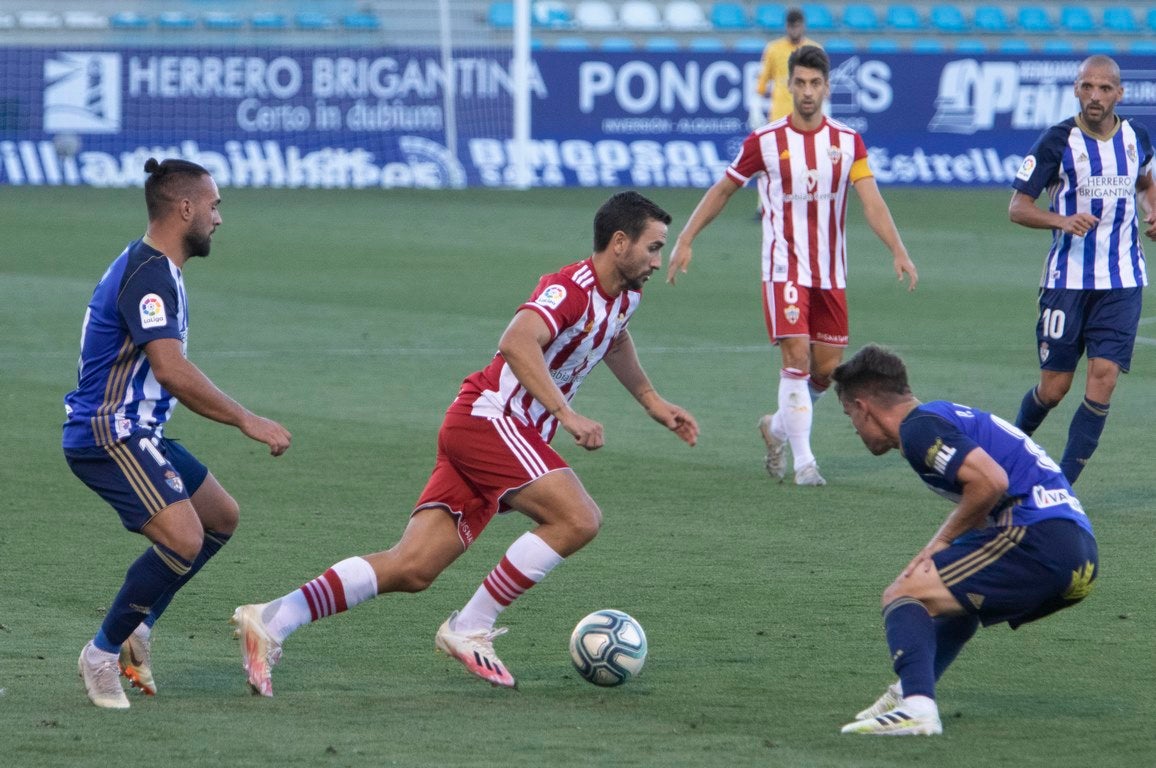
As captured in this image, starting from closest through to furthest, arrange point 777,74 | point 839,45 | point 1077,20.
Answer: point 777,74
point 839,45
point 1077,20

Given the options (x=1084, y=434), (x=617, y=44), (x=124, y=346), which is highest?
(x=124, y=346)

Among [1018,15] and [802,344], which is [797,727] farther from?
[1018,15]

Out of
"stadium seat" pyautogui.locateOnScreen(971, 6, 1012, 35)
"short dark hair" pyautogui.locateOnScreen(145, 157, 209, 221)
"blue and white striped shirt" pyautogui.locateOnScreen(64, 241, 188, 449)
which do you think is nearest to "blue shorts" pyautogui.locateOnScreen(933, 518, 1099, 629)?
"blue and white striped shirt" pyautogui.locateOnScreen(64, 241, 188, 449)

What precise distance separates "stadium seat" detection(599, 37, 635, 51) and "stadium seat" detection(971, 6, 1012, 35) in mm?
5826

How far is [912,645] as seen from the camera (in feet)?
15.6

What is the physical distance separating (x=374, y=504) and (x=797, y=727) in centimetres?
370

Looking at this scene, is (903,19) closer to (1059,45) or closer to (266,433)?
(1059,45)

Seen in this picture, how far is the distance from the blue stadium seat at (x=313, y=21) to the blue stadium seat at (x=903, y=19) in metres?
9.40

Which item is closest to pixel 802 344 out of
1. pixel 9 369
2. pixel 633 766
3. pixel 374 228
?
pixel 633 766

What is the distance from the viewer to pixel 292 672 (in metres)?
5.53

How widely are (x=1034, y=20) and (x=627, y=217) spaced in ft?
85.0

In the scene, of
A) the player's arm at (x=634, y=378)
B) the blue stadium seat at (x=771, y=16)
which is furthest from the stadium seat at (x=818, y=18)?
the player's arm at (x=634, y=378)

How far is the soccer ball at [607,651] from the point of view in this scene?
534 centimetres

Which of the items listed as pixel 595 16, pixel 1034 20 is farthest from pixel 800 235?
pixel 1034 20
